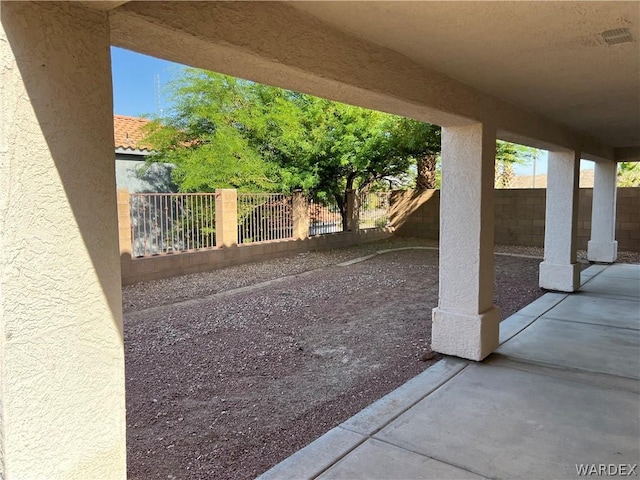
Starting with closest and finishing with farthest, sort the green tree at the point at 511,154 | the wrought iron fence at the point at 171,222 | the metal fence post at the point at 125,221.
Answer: the metal fence post at the point at 125,221 < the wrought iron fence at the point at 171,222 < the green tree at the point at 511,154

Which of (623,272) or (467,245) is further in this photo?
(623,272)

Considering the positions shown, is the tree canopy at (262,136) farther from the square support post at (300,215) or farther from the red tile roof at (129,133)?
the red tile roof at (129,133)

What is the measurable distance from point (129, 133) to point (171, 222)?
6.09m

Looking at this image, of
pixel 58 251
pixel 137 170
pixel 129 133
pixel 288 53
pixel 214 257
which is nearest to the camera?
pixel 58 251

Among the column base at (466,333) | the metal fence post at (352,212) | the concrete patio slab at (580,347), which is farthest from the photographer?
the metal fence post at (352,212)

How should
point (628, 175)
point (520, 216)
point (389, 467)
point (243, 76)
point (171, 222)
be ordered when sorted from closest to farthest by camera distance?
point (243, 76) → point (389, 467) → point (171, 222) → point (520, 216) → point (628, 175)

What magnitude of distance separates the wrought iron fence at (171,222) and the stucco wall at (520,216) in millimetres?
8121

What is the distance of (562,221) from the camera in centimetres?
772

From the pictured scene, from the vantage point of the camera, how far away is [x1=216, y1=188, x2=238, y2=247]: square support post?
10297mm

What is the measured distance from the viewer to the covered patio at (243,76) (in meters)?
1.59

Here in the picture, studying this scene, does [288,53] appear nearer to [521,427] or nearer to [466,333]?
[521,427]

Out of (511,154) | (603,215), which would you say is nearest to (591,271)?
(603,215)

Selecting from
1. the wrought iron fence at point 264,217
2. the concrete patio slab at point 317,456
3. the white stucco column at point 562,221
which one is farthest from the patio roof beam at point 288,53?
the wrought iron fence at point 264,217

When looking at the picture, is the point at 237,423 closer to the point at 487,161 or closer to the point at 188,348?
the point at 188,348
